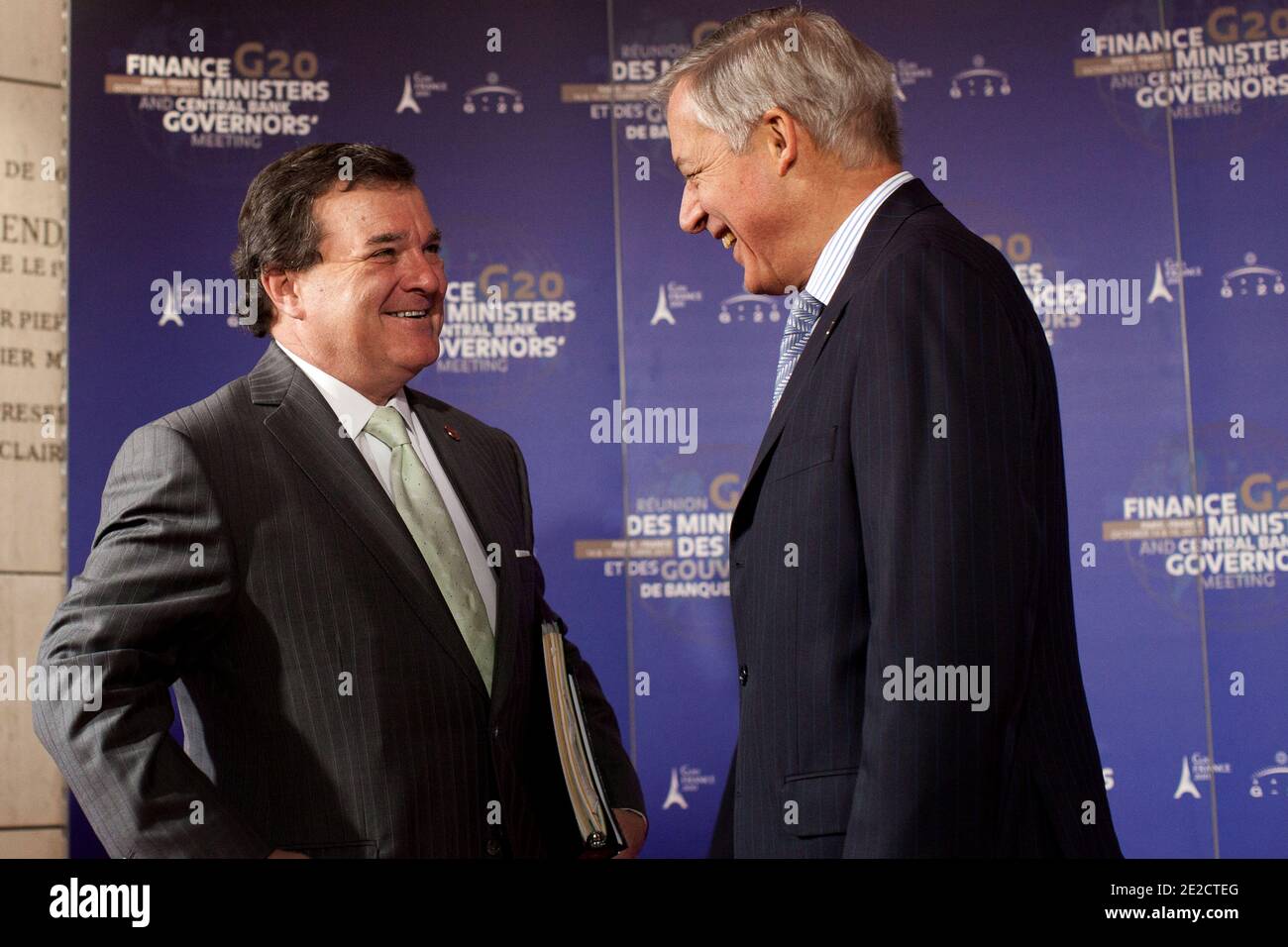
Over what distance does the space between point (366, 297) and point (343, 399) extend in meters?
0.25

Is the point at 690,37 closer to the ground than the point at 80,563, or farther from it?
farther from it

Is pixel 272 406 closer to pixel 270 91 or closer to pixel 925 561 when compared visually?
pixel 925 561

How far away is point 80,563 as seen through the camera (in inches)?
178

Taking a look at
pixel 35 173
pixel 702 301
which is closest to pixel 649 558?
pixel 702 301

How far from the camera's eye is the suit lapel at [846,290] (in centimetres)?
199

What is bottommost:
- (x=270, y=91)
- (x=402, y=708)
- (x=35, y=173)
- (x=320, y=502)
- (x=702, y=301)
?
(x=402, y=708)

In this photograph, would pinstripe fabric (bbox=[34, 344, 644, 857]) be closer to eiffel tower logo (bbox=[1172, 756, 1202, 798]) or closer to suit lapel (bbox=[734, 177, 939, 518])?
suit lapel (bbox=[734, 177, 939, 518])

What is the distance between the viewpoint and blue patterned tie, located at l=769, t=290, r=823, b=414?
217 centimetres

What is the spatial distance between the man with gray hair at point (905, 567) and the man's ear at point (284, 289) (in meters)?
1.23

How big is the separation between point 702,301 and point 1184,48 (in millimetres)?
2215

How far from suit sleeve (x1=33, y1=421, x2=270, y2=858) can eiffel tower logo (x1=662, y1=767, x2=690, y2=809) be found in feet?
8.94
